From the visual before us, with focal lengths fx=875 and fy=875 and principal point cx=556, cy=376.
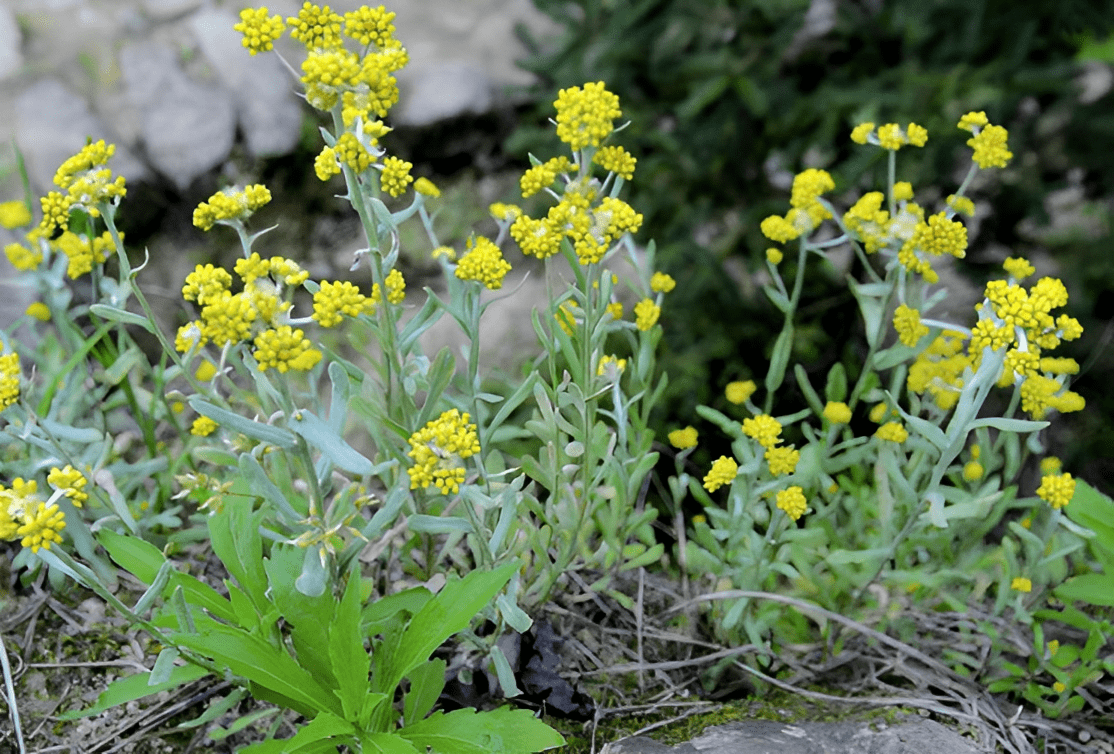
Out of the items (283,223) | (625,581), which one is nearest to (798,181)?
(625,581)

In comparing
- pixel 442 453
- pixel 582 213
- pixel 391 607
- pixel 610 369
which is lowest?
pixel 391 607

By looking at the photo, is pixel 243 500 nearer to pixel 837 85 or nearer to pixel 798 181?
pixel 798 181

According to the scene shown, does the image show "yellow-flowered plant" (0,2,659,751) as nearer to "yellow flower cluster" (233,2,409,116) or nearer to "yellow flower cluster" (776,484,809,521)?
"yellow flower cluster" (233,2,409,116)

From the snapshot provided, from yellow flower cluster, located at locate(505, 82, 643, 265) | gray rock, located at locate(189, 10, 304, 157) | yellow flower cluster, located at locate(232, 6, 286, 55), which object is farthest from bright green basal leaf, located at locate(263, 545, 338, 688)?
gray rock, located at locate(189, 10, 304, 157)

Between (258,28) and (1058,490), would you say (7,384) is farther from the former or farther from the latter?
(1058,490)

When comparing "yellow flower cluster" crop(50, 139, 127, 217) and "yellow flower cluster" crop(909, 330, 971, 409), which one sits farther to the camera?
"yellow flower cluster" crop(909, 330, 971, 409)

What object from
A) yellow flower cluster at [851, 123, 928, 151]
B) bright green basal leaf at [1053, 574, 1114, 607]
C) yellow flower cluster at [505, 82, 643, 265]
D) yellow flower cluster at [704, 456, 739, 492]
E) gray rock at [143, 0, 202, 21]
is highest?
gray rock at [143, 0, 202, 21]

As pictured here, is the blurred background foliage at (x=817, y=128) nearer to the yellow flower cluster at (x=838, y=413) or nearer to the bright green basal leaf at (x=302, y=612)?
the yellow flower cluster at (x=838, y=413)

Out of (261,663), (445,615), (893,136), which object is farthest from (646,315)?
(261,663)
